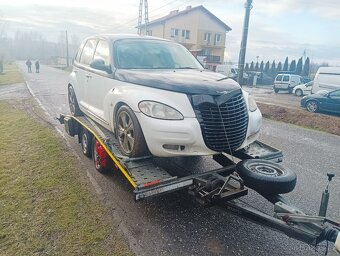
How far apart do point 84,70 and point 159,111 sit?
2927 mm

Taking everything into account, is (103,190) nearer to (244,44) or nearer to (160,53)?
(160,53)

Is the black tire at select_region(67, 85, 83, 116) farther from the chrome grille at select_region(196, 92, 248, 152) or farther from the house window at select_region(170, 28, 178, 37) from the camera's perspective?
the house window at select_region(170, 28, 178, 37)

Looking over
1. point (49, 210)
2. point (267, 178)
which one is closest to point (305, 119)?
point (267, 178)

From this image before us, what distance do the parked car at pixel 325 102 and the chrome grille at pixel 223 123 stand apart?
1239cm

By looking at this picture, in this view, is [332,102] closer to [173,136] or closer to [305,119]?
[305,119]

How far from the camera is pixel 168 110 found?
11.1ft

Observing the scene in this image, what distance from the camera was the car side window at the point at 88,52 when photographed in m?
5.70

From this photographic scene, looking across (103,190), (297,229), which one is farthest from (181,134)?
(103,190)

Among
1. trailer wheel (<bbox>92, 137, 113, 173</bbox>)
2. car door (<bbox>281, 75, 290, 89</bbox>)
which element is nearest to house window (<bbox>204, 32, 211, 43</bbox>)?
car door (<bbox>281, 75, 290, 89</bbox>)

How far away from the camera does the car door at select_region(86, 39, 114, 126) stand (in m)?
4.56

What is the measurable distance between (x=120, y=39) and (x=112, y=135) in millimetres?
1646

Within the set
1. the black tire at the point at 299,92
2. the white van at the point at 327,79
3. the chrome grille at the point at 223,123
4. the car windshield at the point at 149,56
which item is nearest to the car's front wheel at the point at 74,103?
the car windshield at the point at 149,56

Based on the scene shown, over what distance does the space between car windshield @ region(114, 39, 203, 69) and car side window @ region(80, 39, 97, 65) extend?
1.09m

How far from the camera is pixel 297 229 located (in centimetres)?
247
